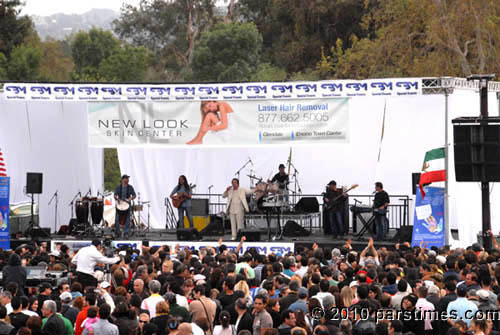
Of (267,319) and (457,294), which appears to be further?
(457,294)

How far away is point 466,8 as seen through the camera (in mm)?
31031

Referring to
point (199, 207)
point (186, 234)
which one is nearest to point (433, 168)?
point (186, 234)

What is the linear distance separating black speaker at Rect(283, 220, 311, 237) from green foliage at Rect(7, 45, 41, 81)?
27.8m

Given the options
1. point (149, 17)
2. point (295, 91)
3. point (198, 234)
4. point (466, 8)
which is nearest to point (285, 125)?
point (295, 91)

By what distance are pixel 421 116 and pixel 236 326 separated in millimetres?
12667

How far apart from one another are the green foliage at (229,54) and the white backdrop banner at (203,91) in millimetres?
23857

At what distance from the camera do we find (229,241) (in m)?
20.0

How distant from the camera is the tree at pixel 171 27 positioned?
56344 millimetres

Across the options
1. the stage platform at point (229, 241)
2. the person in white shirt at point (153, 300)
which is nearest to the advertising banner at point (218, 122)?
the stage platform at point (229, 241)

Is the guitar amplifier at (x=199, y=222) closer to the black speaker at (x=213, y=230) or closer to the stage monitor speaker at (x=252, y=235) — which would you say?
the black speaker at (x=213, y=230)

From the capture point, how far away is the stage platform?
19.2m

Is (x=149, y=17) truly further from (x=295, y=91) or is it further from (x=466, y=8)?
(x=295, y=91)

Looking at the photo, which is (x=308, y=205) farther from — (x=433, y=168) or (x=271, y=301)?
(x=271, y=301)

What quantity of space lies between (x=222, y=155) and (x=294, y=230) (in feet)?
12.8
